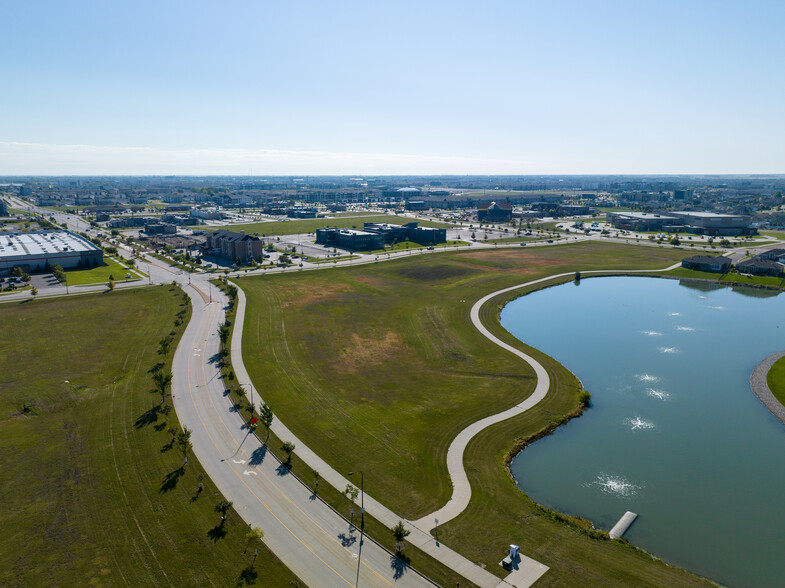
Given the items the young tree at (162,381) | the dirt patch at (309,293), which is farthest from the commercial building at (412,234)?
the young tree at (162,381)

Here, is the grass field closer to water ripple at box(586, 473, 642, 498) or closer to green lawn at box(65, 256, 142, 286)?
water ripple at box(586, 473, 642, 498)

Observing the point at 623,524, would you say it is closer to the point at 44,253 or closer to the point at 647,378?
the point at 647,378

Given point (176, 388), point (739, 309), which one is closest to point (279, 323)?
point (176, 388)

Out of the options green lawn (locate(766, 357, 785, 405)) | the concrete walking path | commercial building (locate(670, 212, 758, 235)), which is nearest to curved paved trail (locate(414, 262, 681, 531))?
the concrete walking path

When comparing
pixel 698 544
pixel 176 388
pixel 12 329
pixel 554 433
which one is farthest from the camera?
pixel 12 329

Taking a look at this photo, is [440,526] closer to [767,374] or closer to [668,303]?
[767,374]

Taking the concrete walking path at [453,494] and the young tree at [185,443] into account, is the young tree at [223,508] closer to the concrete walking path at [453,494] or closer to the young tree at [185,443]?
the concrete walking path at [453,494]

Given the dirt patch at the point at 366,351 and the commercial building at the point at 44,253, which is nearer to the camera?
the dirt patch at the point at 366,351
